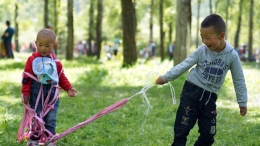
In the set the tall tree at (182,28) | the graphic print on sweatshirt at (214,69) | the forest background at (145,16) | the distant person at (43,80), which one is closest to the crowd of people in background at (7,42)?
the forest background at (145,16)

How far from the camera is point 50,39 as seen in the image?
514 centimetres

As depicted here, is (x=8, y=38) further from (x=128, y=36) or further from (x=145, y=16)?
(x=145, y=16)

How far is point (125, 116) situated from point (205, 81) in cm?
335

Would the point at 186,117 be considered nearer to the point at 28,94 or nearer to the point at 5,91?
the point at 28,94

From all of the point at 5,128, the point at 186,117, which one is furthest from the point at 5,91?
the point at 186,117

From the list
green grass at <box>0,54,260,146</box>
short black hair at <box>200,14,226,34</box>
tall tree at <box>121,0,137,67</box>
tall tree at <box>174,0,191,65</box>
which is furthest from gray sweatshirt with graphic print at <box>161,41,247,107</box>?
tall tree at <box>121,0,137,67</box>

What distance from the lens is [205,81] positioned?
482 cm

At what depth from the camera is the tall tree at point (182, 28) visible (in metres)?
13.3

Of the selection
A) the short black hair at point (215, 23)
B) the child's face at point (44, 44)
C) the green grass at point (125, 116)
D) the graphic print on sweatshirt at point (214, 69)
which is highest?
the short black hair at point (215, 23)

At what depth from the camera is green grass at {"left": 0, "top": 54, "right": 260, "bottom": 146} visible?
6.22 metres

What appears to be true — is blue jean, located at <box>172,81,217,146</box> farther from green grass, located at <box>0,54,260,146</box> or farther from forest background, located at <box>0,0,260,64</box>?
forest background, located at <box>0,0,260,64</box>

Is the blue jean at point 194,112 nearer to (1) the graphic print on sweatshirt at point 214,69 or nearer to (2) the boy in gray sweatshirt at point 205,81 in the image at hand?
(2) the boy in gray sweatshirt at point 205,81

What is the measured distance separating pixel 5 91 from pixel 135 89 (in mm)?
3467

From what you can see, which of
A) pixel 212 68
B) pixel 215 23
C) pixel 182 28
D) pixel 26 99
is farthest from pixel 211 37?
pixel 182 28
